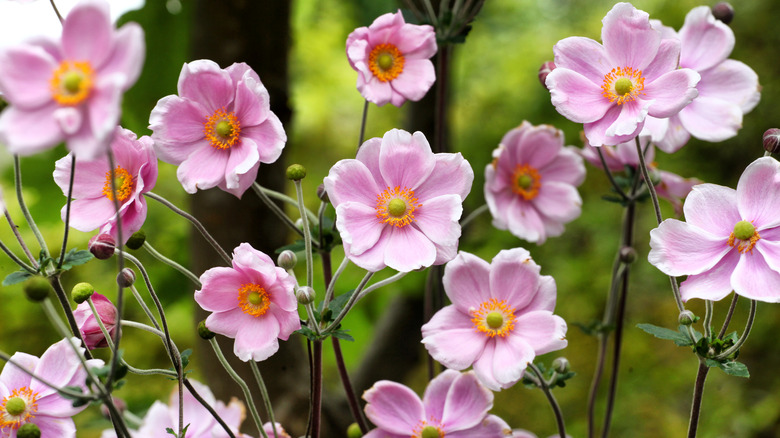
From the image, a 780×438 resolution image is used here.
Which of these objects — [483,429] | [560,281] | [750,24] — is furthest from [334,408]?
[750,24]

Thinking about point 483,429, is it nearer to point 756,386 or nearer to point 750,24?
point 756,386

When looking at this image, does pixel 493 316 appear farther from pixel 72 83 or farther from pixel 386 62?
pixel 72 83

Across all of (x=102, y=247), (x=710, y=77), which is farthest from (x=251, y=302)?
(x=710, y=77)

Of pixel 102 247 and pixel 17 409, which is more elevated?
pixel 102 247

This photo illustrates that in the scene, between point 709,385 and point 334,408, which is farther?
point 709,385

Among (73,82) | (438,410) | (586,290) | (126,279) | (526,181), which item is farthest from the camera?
(586,290)

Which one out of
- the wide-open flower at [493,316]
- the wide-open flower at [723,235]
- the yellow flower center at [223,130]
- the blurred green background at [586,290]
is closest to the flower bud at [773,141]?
the wide-open flower at [723,235]

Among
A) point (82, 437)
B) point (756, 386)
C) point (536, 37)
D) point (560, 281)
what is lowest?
point (82, 437)
